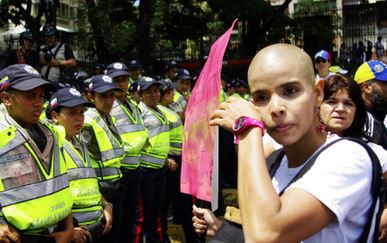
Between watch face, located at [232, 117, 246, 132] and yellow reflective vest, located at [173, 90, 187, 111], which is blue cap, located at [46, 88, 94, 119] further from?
yellow reflective vest, located at [173, 90, 187, 111]

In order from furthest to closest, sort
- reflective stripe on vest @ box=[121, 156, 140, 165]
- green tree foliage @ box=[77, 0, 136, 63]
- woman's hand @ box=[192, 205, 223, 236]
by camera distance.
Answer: green tree foliage @ box=[77, 0, 136, 63] < reflective stripe on vest @ box=[121, 156, 140, 165] < woman's hand @ box=[192, 205, 223, 236]

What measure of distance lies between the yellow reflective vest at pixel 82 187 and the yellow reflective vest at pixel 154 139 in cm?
208

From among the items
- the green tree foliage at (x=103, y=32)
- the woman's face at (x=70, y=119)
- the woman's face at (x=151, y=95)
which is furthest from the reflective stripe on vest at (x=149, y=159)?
the green tree foliage at (x=103, y=32)

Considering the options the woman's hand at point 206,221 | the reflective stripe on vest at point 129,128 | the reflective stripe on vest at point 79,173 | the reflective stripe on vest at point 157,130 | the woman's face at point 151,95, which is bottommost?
the reflective stripe on vest at point 157,130

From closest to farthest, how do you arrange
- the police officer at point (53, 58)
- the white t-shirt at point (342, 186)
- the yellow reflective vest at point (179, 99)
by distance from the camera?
Answer: the white t-shirt at point (342, 186)
the police officer at point (53, 58)
the yellow reflective vest at point (179, 99)

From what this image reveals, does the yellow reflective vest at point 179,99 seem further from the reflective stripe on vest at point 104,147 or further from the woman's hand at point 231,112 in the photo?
the woman's hand at point 231,112

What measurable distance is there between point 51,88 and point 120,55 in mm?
10086

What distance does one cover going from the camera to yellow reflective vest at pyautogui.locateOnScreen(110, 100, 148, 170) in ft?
19.8

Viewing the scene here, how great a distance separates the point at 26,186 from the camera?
134 inches

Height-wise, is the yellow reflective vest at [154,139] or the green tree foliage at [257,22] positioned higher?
the green tree foliage at [257,22]

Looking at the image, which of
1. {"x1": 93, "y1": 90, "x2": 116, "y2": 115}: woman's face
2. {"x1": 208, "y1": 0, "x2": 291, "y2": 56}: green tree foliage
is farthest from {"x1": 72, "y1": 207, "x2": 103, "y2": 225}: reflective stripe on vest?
{"x1": 208, "y1": 0, "x2": 291, "y2": 56}: green tree foliage

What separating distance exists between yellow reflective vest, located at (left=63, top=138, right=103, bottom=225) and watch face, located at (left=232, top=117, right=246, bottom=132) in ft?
8.65

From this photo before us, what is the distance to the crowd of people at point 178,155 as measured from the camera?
1.76 m

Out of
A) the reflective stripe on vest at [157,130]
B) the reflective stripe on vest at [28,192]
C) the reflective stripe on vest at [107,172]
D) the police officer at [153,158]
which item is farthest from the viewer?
the reflective stripe on vest at [157,130]
